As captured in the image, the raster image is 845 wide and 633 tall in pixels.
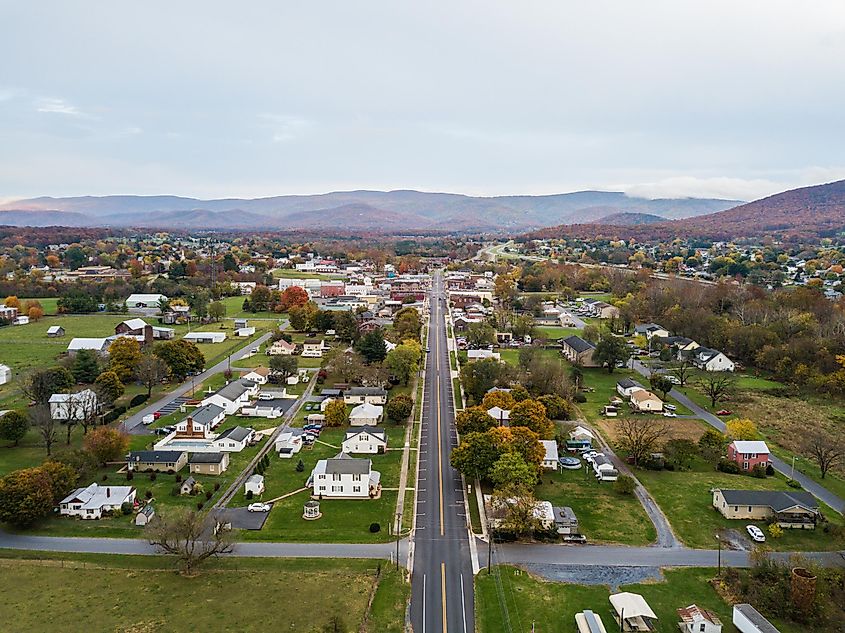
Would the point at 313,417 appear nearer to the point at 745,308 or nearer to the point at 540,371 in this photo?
the point at 540,371

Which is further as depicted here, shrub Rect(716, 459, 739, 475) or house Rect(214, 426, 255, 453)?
house Rect(214, 426, 255, 453)

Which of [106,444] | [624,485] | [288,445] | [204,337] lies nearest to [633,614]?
[624,485]

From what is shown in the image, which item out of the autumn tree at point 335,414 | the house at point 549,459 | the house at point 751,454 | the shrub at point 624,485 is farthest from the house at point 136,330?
the house at point 751,454

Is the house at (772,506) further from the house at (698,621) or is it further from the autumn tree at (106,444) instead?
the autumn tree at (106,444)

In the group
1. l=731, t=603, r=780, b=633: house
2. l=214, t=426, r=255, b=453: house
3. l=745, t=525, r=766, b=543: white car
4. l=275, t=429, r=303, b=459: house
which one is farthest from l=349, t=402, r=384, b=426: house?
l=731, t=603, r=780, b=633: house

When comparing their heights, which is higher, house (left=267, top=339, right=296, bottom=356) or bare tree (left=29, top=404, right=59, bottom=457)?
bare tree (left=29, top=404, right=59, bottom=457)

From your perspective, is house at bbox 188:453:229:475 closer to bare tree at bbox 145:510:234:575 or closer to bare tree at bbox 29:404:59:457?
bare tree at bbox 145:510:234:575

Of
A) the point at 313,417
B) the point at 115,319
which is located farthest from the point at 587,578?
the point at 115,319
